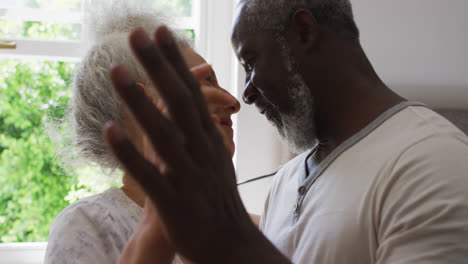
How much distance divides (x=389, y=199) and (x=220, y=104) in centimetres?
31

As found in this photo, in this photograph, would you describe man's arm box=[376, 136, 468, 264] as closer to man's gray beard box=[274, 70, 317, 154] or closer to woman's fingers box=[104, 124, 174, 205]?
man's gray beard box=[274, 70, 317, 154]

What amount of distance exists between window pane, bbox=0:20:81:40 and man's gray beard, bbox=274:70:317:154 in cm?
141

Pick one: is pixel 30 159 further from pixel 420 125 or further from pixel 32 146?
pixel 420 125

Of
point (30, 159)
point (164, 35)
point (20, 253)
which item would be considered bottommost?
point (20, 253)

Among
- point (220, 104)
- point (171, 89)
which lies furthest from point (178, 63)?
point (220, 104)

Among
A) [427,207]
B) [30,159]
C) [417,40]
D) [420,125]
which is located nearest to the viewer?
[427,207]

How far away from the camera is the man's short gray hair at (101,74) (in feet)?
3.54

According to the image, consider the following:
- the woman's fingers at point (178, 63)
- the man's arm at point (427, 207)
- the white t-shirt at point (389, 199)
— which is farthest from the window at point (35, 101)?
the woman's fingers at point (178, 63)

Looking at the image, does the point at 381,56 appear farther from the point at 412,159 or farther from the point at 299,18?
the point at 412,159

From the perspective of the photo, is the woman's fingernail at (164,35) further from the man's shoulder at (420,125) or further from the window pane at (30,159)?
the window pane at (30,159)

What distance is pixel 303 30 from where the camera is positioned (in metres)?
1.02

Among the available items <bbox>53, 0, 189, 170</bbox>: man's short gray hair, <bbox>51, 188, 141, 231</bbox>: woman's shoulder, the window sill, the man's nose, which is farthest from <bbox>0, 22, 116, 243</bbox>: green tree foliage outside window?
the man's nose

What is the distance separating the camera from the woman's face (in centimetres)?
74

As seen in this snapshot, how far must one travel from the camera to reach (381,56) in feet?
6.27
